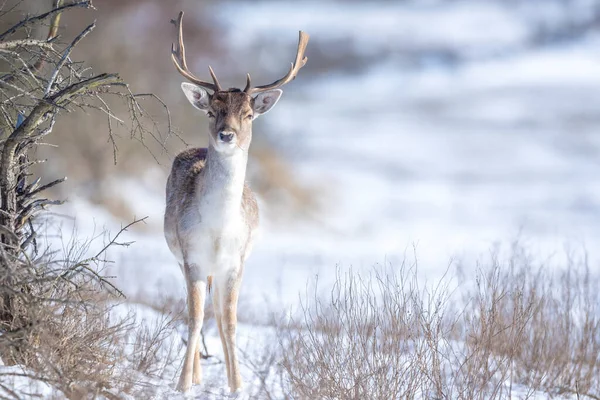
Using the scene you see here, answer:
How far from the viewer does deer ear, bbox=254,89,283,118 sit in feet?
26.1

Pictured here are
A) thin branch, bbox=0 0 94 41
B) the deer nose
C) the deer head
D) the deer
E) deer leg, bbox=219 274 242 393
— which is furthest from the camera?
deer leg, bbox=219 274 242 393

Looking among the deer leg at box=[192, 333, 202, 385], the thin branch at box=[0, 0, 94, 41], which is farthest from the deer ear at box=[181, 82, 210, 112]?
the deer leg at box=[192, 333, 202, 385]

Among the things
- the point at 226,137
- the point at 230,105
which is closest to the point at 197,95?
→ the point at 230,105

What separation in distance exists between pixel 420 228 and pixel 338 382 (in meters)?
25.8

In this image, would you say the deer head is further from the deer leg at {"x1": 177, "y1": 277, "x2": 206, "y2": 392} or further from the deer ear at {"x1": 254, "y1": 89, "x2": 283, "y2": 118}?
the deer leg at {"x1": 177, "y1": 277, "x2": 206, "y2": 392}

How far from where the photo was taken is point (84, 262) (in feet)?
20.4

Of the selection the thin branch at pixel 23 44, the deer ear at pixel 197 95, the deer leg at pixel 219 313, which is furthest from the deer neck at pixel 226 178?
the thin branch at pixel 23 44

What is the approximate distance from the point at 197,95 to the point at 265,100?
637 millimetres

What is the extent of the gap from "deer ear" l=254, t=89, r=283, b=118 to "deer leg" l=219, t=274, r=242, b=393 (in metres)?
1.56

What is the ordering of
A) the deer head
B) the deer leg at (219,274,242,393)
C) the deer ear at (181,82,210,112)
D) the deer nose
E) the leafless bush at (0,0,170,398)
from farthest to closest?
the deer ear at (181,82,210,112), the deer leg at (219,274,242,393), the deer head, the deer nose, the leafless bush at (0,0,170,398)

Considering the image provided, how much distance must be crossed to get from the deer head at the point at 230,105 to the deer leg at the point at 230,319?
1.23m

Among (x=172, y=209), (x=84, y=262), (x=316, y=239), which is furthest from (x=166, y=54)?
(x=84, y=262)

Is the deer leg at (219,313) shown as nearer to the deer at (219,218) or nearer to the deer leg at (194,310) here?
the deer at (219,218)

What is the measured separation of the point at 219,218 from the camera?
7559mm
